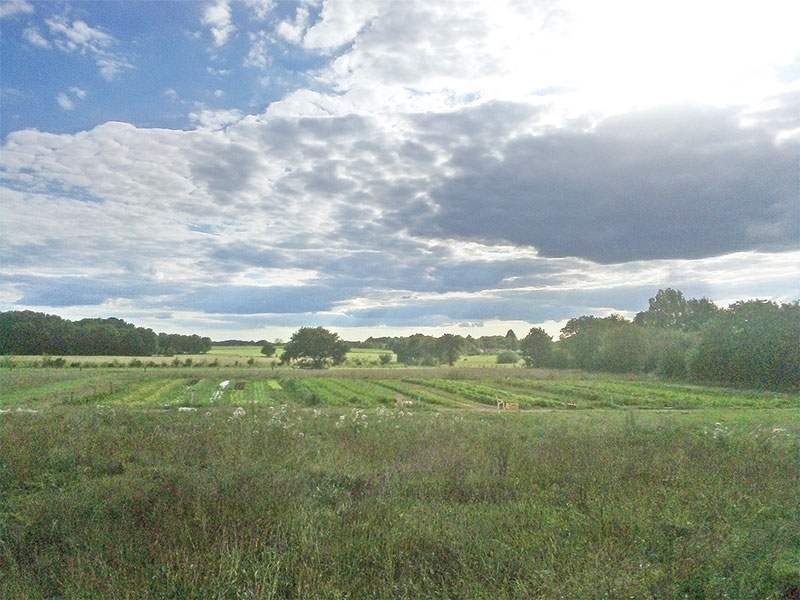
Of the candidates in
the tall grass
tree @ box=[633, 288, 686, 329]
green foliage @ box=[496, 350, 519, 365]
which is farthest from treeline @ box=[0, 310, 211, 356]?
tree @ box=[633, 288, 686, 329]

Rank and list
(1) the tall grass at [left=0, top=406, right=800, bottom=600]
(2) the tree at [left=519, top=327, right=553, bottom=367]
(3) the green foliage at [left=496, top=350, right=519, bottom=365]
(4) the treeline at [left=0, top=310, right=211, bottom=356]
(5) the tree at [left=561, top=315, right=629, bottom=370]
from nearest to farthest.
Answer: (1) the tall grass at [left=0, top=406, right=800, bottom=600], (4) the treeline at [left=0, top=310, right=211, bottom=356], (5) the tree at [left=561, top=315, right=629, bottom=370], (2) the tree at [left=519, top=327, right=553, bottom=367], (3) the green foliage at [left=496, top=350, right=519, bottom=365]

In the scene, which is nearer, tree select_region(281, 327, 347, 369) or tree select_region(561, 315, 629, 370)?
tree select_region(561, 315, 629, 370)

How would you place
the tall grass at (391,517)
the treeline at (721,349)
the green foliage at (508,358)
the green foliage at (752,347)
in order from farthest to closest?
the green foliage at (508,358) < the treeline at (721,349) < the green foliage at (752,347) < the tall grass at (391,517)

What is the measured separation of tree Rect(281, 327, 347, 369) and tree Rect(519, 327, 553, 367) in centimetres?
2936

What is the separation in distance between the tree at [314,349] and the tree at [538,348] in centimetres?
2936

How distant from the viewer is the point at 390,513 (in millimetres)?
6465

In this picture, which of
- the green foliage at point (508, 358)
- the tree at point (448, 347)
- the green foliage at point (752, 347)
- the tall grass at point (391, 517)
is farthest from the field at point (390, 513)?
the green foliage at point (508, 358)

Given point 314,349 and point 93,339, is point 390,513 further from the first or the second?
point 314,349

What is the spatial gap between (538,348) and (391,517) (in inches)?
3169

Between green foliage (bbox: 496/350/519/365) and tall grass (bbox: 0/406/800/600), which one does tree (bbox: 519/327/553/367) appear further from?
tall grass (bbox: 0/406/800/600)

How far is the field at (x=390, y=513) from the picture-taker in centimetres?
483

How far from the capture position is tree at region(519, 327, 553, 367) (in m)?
83.2

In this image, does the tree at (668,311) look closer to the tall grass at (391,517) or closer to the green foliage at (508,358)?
the green foliage at (508,358)

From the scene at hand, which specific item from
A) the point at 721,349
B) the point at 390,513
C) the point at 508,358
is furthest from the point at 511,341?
the point at 390,513
